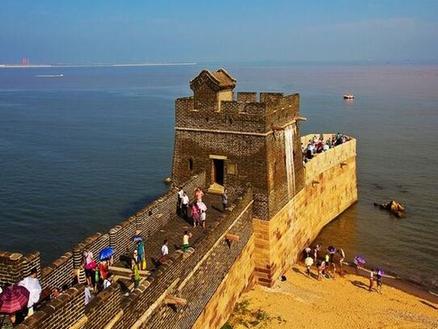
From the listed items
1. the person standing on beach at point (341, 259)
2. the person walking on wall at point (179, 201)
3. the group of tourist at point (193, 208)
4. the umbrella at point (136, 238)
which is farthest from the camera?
the person standing on beach at point (341, 259)

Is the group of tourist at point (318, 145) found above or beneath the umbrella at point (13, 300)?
beneath

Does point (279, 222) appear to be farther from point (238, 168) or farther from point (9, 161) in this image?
point (9, 161)

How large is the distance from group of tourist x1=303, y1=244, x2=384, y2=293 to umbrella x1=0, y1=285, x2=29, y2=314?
1740 centimetres

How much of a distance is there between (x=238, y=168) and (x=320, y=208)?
1009 centimetres

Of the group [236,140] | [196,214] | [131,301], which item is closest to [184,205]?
[196,214]

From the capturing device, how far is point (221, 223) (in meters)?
17.4

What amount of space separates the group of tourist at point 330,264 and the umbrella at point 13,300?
17.4m

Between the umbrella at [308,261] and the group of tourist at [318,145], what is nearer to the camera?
the umbrella at [308,261]

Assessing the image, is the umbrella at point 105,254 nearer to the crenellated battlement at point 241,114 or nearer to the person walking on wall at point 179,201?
the person walking on wall at point 179,201

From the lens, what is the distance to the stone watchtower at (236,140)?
21.2m

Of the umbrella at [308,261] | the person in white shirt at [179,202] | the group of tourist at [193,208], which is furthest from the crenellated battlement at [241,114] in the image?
the umbrella at [308,261]

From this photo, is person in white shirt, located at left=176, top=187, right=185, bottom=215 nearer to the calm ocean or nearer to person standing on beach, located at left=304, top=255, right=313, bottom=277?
person standing on beach, located at left=304, top=255, right=313, bottom=277

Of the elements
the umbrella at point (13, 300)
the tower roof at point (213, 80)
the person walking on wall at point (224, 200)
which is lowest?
the person walking on wall at point (224, 200)

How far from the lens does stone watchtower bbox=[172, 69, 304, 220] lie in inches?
833
